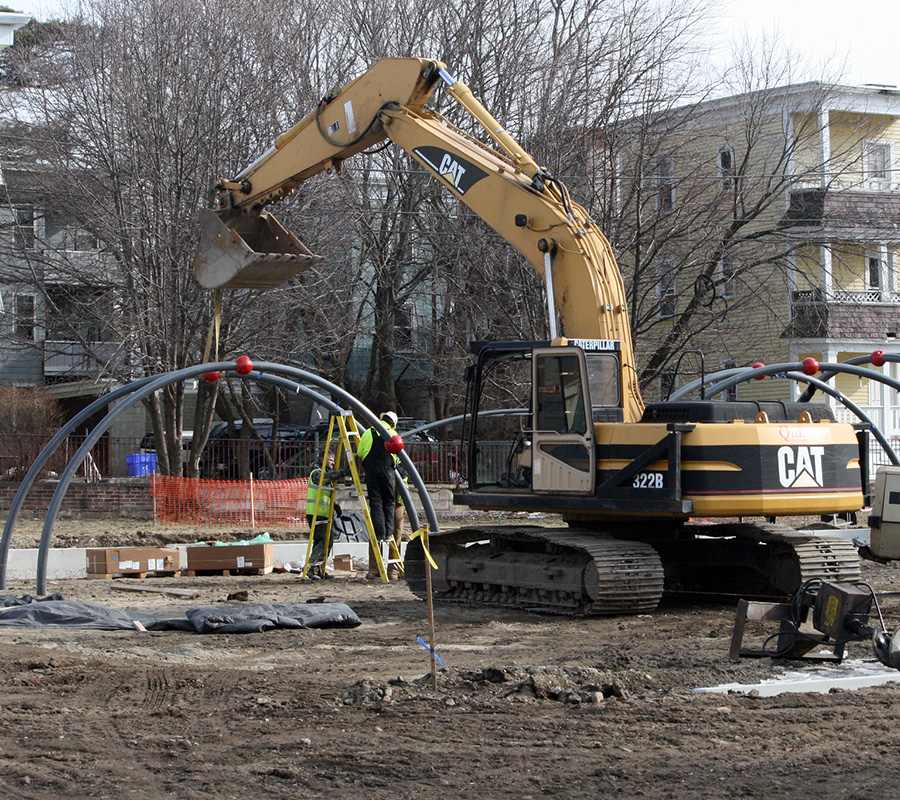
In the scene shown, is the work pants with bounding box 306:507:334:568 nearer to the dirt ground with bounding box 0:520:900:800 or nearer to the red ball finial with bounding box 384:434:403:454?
the red ball finial with bounding box 384:434:403:454

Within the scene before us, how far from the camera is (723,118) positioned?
31938mm

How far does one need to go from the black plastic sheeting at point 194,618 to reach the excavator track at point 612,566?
1943 mm

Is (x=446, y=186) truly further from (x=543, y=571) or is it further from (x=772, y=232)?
(x=772, y=232)

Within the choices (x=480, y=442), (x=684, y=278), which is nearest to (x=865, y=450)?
(x=480, y=442)

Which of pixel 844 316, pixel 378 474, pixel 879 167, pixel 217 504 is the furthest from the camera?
pixel 879 167

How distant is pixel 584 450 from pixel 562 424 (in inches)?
14.6

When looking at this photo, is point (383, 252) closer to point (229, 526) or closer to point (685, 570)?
point (229, 526)

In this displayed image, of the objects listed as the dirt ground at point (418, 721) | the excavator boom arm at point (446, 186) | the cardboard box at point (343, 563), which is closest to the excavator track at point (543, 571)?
the dirt ground at point (418, 721)

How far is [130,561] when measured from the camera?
15492 mm

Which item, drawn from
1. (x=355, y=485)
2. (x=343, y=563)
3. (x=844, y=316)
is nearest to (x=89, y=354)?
(x=343, y=563)

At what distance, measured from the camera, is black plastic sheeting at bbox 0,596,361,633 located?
10.8 meters

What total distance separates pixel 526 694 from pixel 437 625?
13.2 feet

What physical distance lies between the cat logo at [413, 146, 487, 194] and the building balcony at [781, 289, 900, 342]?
21.6 m

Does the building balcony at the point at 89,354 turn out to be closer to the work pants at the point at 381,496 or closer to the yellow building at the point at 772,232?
the work pants at the point at 381,496
